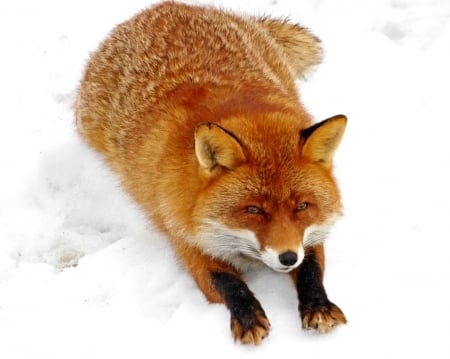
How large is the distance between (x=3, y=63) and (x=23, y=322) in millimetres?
3018

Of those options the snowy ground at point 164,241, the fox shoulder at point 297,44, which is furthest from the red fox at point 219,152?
the fox shoulder at point 297,44

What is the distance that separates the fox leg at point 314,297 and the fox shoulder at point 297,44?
2.37 metres

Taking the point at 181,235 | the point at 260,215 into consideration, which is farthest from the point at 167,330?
the point at 260,215

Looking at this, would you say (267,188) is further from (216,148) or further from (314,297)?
(314,297)

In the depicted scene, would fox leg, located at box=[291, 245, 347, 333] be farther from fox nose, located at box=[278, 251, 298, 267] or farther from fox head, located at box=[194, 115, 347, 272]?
fox nose, located at box=[278, 251, 298, 267]

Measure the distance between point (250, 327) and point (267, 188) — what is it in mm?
633

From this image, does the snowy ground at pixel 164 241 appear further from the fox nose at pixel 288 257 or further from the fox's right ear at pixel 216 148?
the fox's right ear at pixel 216 148

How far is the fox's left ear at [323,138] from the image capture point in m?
3.08

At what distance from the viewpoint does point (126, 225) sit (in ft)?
14.5

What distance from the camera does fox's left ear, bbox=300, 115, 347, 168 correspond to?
308 centimetres

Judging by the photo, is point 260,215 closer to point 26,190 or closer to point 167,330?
point 167,330

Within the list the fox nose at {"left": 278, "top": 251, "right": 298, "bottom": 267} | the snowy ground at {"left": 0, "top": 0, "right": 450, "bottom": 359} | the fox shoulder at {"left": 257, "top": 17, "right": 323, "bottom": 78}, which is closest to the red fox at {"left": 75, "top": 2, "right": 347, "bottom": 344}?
the fox nose at {"left": 278, "top": 251, "right": 298, "bottom": 267}

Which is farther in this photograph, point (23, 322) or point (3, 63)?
point (3, 63)

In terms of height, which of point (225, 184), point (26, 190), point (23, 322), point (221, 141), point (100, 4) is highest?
point (100, 4)
